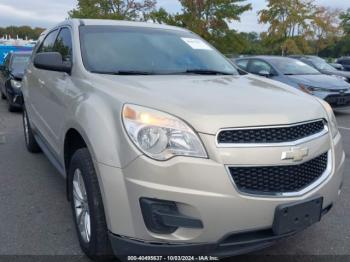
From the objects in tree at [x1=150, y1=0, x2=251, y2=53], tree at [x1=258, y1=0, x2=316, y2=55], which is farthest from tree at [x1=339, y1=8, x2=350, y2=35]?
tree at [x1=150, y1=0, x2=251, y2=53]

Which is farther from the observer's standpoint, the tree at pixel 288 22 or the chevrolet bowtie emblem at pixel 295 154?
the tree at pixel 288 22

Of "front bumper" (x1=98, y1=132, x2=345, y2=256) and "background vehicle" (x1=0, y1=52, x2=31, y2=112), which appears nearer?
"front bumper" (x1=98, y1=132, x2=345, y2=256)

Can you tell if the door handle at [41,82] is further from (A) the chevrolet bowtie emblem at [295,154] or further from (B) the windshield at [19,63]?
(B) the windshield at [19,63]

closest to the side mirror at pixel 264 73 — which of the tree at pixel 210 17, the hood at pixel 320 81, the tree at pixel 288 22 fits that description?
the hood at pixel 320 81

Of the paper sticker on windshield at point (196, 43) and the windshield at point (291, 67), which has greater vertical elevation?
the paper sticker on windshield at point (196, 43)

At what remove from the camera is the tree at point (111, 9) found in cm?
3125

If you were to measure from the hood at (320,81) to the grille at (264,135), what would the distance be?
25.2 ft

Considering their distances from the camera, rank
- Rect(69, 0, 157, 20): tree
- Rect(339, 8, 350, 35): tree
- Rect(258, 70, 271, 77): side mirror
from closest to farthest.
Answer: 1. Rect(258, 70, 271, 77): side mirror
2. Rect(69, 0, 157, 20): tree
3. Rect(339, 8, 350, 35): tree

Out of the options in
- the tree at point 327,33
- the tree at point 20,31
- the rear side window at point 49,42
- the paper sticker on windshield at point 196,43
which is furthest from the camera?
the tree at point 20,31

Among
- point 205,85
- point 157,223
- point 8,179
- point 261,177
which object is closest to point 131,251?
point 157,223

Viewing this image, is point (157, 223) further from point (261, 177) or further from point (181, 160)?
point (261, 177)

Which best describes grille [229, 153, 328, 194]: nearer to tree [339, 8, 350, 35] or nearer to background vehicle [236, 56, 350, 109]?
background vehicle [236, 56, 350, 109]

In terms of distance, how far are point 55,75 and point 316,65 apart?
40.2 feet

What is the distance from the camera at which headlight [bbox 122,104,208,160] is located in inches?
97.1
